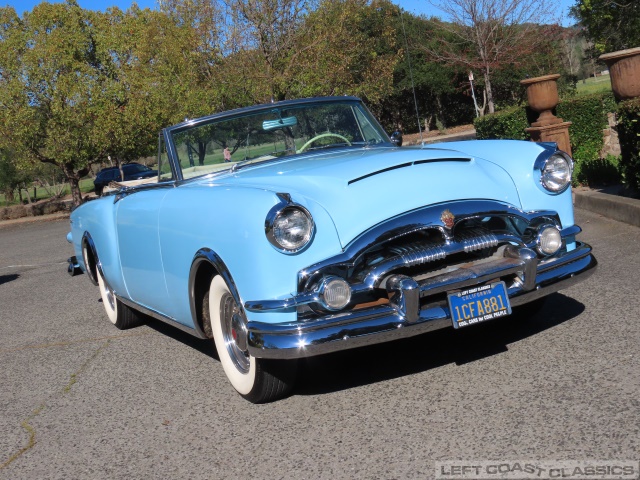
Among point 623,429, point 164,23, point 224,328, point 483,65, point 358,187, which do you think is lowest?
point 623,429

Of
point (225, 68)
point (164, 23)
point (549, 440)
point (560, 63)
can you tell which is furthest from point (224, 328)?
point (560, 63)

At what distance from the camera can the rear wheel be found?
663 centimetres

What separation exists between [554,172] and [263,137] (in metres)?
1.95

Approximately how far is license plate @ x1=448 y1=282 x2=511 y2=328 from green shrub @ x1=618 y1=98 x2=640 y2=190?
4370mm

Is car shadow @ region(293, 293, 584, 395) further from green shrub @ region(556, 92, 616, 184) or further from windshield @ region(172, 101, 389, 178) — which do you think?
green shrub @ region(556, 92, 616, 184)

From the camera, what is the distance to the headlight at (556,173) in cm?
457

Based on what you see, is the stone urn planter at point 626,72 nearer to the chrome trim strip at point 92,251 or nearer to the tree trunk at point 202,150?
the tree trunk at point 202,150

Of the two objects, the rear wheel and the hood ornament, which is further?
the rear wheel

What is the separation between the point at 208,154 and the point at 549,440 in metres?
3.13

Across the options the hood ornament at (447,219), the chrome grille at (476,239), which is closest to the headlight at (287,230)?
the hood ornament at (447,219)

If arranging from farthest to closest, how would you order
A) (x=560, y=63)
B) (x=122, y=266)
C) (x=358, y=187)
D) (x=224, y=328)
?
1. (x=560, y=63)
2. (x=122, y=266)
3. (x=224, y=328)
4. (x=358, y=187)

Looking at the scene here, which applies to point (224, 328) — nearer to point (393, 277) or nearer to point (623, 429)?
point (393, 277)

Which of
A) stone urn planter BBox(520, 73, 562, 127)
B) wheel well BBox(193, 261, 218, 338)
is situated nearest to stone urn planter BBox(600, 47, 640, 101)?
stone urn planter BBox(520, 73, 562, 127)

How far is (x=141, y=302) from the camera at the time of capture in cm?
569
